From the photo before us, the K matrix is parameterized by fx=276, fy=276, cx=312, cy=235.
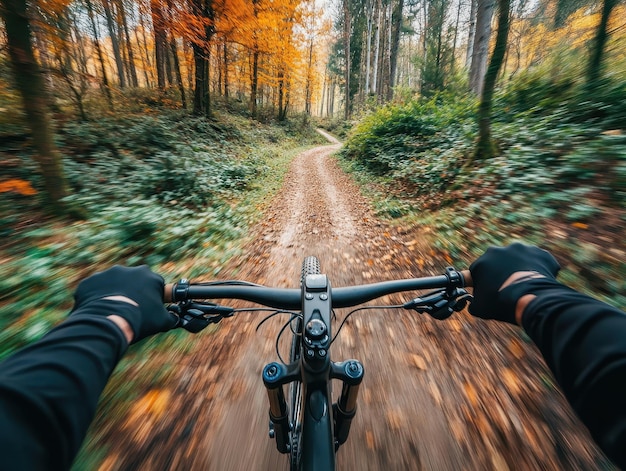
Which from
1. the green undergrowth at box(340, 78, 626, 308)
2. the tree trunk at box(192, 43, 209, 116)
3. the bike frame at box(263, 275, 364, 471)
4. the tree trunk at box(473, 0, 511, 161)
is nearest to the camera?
the bike frame at box(263, 275, 364, 471)

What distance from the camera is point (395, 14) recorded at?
23.5 meters

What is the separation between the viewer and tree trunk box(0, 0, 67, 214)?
446 cm

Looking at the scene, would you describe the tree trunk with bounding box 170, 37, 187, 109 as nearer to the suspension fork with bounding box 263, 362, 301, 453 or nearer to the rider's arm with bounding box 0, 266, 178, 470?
the rider's arm with bounding box 0, 266, 178, 470

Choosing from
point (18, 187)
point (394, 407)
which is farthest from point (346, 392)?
point (18, 187)

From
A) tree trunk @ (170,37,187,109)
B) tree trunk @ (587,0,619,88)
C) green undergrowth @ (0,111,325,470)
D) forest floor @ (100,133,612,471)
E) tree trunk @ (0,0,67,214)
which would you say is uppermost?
tree trunk @ (170,37,187,109)

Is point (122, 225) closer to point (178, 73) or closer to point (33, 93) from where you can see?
point (33, 93)

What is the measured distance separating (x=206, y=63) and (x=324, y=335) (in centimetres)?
1728

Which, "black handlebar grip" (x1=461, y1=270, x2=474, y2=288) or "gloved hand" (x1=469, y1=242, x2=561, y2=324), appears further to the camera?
"black handlebar grip" (x1=461, y1=270, x2=474, y2=288)

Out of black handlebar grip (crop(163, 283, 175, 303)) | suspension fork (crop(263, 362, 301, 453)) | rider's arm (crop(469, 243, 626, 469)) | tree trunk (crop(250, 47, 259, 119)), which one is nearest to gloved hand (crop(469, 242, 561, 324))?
rider's arm (crop(469, 243, 626, 469))

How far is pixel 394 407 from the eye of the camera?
246 cm

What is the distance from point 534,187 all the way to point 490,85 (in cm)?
303

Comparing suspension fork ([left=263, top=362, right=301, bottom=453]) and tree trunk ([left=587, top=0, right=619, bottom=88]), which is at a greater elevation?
tree trunk ([left=587, top=0, right=619, bottom=88])

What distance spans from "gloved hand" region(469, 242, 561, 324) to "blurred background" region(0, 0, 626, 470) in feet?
4.55

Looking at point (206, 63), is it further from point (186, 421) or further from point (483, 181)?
point (186, 421)
